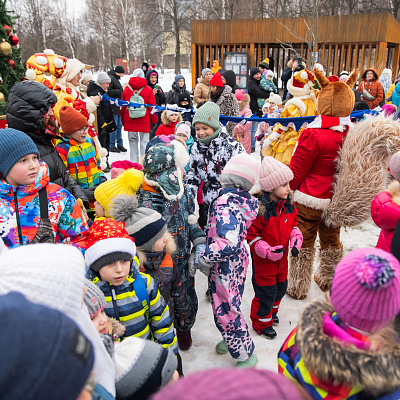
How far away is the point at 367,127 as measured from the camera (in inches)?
121

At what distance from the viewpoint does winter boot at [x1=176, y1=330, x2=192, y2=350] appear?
9.39 ft

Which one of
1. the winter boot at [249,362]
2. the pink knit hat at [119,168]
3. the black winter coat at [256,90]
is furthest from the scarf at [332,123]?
the black winter coat at [256,90]

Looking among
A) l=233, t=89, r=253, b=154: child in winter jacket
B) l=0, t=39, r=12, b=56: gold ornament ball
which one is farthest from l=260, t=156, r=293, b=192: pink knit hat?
l=0, t=39, r=12, b=56: gold ornament ball

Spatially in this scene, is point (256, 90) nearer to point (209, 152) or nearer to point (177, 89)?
point (177, 89)

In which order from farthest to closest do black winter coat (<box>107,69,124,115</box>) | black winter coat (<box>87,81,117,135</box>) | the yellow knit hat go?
black winter coat (<box>107,69,124,115</box>) < black winter coat (<box>87,81,117,135</box>) < the yellow knit hat

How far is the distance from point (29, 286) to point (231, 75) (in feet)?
26.3

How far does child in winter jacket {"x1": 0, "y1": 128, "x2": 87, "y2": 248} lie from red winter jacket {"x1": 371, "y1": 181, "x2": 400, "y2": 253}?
2.22 m

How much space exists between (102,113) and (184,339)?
625 cm

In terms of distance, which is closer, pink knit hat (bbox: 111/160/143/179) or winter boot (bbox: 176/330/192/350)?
winter boot (bbox: 176/330/192/350)

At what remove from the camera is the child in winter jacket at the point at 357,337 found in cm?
111

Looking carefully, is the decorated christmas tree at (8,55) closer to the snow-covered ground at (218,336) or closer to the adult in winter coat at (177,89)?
the adult in winter coat at (177,89)

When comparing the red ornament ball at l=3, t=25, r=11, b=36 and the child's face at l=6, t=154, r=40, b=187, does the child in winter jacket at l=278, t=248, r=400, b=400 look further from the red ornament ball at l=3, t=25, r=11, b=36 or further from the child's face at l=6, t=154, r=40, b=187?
the red ornament ball at l=3, t=25, r=11, b=36

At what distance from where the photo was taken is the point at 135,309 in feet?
6.22

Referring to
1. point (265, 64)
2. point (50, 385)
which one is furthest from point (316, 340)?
point (265, 64)
